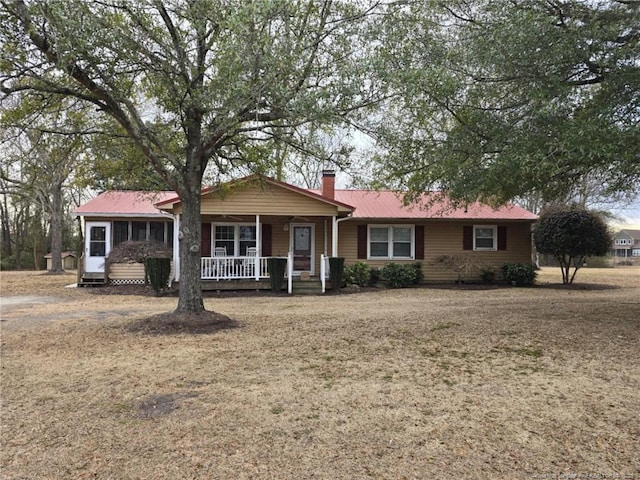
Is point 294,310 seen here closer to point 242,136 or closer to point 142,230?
point 242,136

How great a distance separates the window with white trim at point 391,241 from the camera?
1736 cm

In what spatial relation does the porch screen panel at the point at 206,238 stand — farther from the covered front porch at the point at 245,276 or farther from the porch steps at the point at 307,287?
the porch steps at the point at 307,287

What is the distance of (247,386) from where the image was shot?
4746 mm

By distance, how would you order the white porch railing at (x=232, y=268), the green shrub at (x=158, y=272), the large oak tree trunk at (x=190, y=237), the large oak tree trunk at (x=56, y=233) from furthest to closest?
the large oak tree trunk at (x=56, y=233), the white porch railing at (x=232, y=268), the green shrub at (x=158, y=272), the large oak tree trunk at (x=190, y=237)

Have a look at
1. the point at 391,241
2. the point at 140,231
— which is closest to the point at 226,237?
the point at 140,231

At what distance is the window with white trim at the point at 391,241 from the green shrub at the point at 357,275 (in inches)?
57.8

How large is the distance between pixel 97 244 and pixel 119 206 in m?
1.62

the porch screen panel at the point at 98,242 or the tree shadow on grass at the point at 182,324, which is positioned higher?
the porch screen panel at the point at 98,242

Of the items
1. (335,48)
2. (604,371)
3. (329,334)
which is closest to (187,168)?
(335,48)

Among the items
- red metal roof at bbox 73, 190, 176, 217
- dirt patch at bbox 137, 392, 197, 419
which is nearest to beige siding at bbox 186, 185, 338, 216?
red metal roof at bbox 73, 190, 176, 217

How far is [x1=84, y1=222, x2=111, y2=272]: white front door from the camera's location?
54.9 ft

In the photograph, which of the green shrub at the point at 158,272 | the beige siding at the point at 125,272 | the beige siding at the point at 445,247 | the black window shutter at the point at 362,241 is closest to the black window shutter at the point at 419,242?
the beige siding at the point at 445,247

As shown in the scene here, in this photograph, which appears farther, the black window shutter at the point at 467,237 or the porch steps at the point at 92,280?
the black window shutter at the point at 467,237

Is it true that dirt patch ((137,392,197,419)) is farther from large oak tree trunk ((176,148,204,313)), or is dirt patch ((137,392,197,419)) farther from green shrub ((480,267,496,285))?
green shrub ((480,267,496,285))
